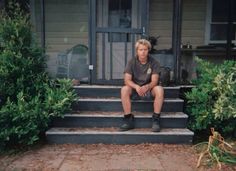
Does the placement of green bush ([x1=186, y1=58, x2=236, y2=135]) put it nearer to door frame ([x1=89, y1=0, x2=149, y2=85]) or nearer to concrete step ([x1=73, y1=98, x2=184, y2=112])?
concrete step ([x1=73, y1=98, x2=184, y2=112])

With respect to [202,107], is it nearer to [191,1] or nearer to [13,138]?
[13,138]

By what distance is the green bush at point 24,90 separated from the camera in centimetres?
464

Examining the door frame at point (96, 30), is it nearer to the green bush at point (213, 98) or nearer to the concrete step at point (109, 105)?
the concrete step at point (109, 105)

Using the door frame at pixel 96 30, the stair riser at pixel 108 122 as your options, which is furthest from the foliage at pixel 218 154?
the door frame at pixel 96 30

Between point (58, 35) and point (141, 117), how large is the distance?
2762mm

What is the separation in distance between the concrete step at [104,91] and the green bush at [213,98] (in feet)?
1.25

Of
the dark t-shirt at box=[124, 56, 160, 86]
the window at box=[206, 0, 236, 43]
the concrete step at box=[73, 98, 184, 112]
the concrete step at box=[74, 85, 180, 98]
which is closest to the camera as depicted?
the dark t-shirt at box=[124, 56, 160, 86]

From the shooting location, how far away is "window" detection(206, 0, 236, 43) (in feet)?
26.7

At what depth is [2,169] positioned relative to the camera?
4.09 m

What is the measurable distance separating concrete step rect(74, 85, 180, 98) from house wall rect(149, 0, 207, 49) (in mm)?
2344

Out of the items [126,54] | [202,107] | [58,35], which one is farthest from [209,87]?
[58,35]

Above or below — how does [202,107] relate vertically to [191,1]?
below

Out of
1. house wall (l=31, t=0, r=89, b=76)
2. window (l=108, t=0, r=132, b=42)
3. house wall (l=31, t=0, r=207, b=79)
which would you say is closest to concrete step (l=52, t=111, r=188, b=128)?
house wall (l=31, t=0, r=207, b=79)

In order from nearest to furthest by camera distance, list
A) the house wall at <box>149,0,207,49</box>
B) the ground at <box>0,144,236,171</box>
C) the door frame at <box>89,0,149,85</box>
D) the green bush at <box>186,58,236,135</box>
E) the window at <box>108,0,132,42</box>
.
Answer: the ground at <box>0,144,236,171</box>, the green bush at <box>186,58,236,135</box>, the door frame at <box>89,0,149,85</box>, the window at <box>108,0,132,42</box>, the house wall at <box>149,0,207,49</box>
